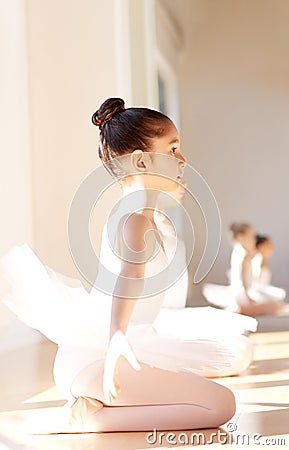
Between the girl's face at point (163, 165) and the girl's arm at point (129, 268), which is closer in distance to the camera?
the girl's arm at point (129, 268)

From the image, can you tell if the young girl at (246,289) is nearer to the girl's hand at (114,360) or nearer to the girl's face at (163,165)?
the girl's face at (163,165)

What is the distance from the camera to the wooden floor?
165 centimetres

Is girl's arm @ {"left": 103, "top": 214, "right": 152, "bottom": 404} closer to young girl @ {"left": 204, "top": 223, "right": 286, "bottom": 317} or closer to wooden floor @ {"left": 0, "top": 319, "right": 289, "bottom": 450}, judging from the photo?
wooden floor @ {"left": 0, "top": 319, "right": 289, "bottom": 450}

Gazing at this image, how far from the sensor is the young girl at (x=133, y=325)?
5.76ft

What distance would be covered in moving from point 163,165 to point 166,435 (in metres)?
0.53

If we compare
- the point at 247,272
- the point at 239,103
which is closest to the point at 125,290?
the point at 247,272

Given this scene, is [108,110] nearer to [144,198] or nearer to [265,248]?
[144,198]

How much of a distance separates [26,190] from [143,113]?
7.84 feet

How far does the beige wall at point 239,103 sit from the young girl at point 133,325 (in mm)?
5928

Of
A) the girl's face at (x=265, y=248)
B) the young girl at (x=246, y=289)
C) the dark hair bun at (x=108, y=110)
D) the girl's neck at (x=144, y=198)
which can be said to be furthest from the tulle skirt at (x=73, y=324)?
the girl's face at (x=265, y=248)

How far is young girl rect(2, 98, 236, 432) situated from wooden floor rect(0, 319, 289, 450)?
0.04 m

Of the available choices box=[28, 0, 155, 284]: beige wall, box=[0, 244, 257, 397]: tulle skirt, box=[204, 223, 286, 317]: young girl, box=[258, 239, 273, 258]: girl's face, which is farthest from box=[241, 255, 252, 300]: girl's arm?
box=[0, 244, 257, 397]: tulle skirt

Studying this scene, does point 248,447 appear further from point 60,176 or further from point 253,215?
point 253,215

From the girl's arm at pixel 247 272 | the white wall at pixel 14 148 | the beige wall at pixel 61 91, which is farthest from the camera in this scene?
the girl's arm at pixel 247 272
